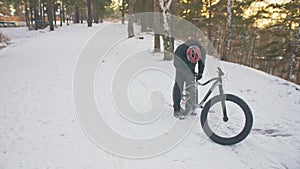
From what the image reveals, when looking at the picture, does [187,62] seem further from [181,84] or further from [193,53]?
[181,84]

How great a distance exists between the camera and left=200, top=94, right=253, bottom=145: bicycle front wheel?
3.68 metres

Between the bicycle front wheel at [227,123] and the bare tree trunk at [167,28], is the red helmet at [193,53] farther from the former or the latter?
the bare tree trunk at [167,28]

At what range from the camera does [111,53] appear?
10703 mm

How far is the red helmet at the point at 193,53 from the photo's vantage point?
4.09m

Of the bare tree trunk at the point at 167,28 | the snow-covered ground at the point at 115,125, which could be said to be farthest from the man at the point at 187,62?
the bare tree trunk at the point at 167,28

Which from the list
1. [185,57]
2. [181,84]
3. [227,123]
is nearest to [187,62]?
[185,57]

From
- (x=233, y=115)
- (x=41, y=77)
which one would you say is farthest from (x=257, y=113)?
(x=41, y=77)

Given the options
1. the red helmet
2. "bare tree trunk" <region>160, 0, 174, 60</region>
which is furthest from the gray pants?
"bare tree trunk" <region>160, 0, 174, 60</region>

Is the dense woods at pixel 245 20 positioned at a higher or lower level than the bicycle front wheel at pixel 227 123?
higher

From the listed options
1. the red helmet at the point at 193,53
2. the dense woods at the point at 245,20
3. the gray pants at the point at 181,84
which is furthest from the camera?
the dense woods at the point at 245,20

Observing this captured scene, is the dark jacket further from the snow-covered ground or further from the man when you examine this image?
the snow-covered ground

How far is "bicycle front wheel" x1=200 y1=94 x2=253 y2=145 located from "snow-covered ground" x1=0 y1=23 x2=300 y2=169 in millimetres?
148

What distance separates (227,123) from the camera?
4430 mm

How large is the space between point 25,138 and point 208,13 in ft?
71.5
